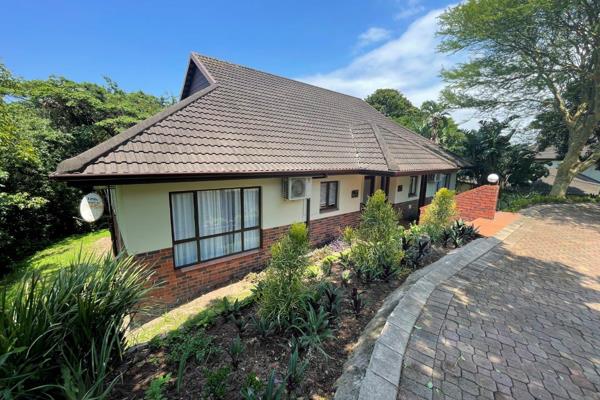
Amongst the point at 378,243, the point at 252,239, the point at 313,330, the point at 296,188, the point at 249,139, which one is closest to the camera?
the point at 313,330

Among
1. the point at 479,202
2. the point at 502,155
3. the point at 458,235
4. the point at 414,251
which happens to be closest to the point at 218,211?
the point at 414,251

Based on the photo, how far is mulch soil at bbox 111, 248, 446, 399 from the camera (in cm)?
259

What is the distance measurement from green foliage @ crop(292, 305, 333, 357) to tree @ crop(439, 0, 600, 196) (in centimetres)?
1582

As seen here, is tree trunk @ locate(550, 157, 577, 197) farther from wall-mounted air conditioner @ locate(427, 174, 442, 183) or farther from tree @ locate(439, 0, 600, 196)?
wall-mounted air conditioner @ locate(427, 174, 442, 183)

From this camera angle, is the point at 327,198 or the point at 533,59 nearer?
the point at 327,198

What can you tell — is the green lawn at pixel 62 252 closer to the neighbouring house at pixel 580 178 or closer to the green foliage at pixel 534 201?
the green foliage at pixel 534 201

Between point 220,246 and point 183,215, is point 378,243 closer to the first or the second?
point 220,246

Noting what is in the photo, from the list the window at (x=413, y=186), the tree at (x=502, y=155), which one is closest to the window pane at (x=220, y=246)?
the window at (x=413, y=186)

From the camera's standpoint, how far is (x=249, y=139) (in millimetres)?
7645

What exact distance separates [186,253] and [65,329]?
12.3 ft

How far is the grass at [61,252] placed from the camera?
30.6ft

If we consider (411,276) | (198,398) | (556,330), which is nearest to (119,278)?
(198,398)

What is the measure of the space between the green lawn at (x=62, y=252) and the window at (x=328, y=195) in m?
8.02

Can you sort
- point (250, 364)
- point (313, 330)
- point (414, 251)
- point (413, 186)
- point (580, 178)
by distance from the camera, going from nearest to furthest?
1. point (250, 364)
2. point (313, 330)
3. point (414, 251)
4. point (413, 186)
5. point (580, 178)
